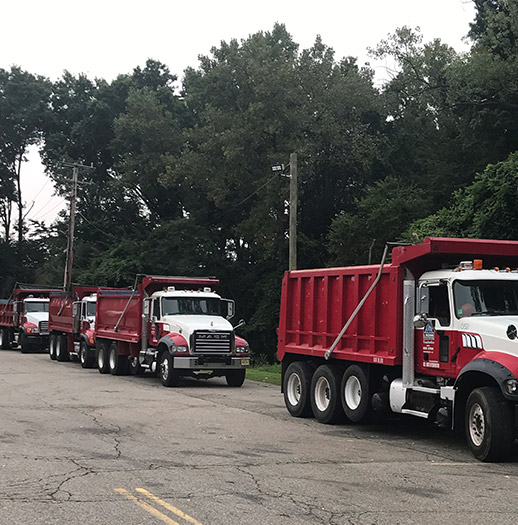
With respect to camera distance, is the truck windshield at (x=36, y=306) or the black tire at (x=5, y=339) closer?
the truck windshield at (x=36, y=306)

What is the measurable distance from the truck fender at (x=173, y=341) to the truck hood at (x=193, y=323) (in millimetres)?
116

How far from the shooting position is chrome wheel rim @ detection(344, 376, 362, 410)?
45.4 feet

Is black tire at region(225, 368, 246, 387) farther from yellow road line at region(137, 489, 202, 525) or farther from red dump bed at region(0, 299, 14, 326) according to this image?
red dump bed at region(0, 299, 14, 326)

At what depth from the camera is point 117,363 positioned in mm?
25500

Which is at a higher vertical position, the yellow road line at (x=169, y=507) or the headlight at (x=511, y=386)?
the headlight at (x=511, y=386)

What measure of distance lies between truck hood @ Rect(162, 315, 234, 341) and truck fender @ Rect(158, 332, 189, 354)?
116 mm

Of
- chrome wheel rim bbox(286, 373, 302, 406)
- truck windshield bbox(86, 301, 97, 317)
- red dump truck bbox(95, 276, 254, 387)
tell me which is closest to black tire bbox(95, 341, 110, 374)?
red dump truck bbox(95, 276, 254, 387)

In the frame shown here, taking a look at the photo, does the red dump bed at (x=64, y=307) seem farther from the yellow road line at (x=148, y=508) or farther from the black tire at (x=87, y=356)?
the yellow road line at (x=148, y=508)

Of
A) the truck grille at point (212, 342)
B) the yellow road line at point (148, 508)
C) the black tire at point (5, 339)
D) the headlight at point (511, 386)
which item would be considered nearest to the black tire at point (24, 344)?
the black tire at point (5, 339)

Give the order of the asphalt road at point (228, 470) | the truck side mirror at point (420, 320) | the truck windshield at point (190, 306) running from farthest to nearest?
the truck windshield at point (190, 306)
the truck side mirror at point (420, 320)
the asphalt road at point (228, 470)

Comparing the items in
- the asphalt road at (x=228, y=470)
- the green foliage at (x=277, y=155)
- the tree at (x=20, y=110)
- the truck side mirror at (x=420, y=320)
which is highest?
the tree at (x=20, y=110)

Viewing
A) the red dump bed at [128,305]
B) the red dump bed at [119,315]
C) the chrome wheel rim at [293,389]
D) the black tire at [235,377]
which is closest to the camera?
the chrome wheel rim at [293,389]

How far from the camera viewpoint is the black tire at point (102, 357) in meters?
26.5

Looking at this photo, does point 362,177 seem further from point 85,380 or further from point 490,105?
point 85,380
